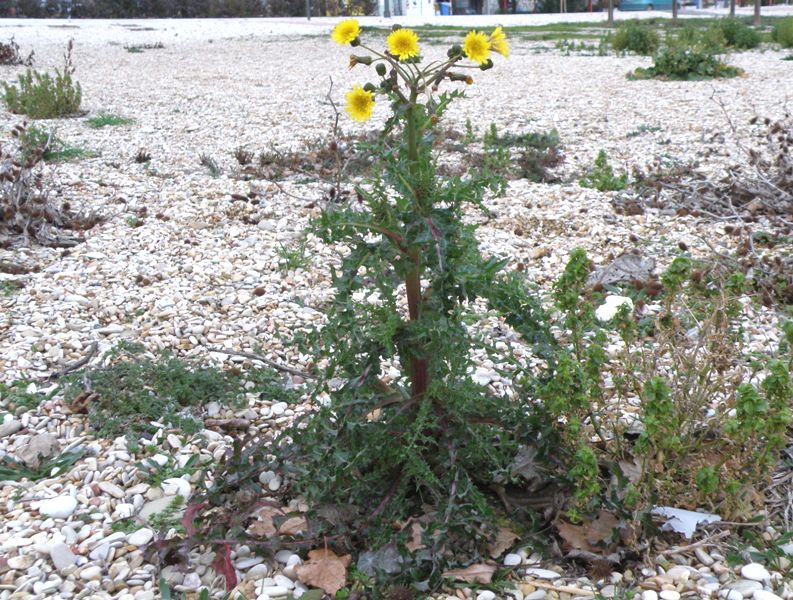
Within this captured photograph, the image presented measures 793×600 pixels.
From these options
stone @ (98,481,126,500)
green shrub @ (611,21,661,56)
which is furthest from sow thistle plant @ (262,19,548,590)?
green shrub @ (611,21,661,56)

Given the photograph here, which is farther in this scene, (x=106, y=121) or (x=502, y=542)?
(x=106, y=121)

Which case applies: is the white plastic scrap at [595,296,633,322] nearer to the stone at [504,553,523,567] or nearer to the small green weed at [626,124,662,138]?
the stone at [504,553,523,567]

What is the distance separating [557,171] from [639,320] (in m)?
2.85

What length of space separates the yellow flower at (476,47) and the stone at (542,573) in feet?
4.36

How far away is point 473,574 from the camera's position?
2.16m

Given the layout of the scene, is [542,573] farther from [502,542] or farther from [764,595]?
[764,595]

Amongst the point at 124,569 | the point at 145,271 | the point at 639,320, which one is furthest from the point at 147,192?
the point at 124,569

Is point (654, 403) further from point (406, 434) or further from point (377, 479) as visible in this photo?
point (377, 479)

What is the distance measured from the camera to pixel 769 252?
14.6 feet

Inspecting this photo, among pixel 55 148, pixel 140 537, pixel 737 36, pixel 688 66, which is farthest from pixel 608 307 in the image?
pixel 737 36

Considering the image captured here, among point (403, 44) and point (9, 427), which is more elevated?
point (403, 44)

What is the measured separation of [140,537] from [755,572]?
1.64 meters

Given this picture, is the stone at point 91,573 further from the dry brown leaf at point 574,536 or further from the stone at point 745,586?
the stone at point 745,586

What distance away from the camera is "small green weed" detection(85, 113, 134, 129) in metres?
8.49
